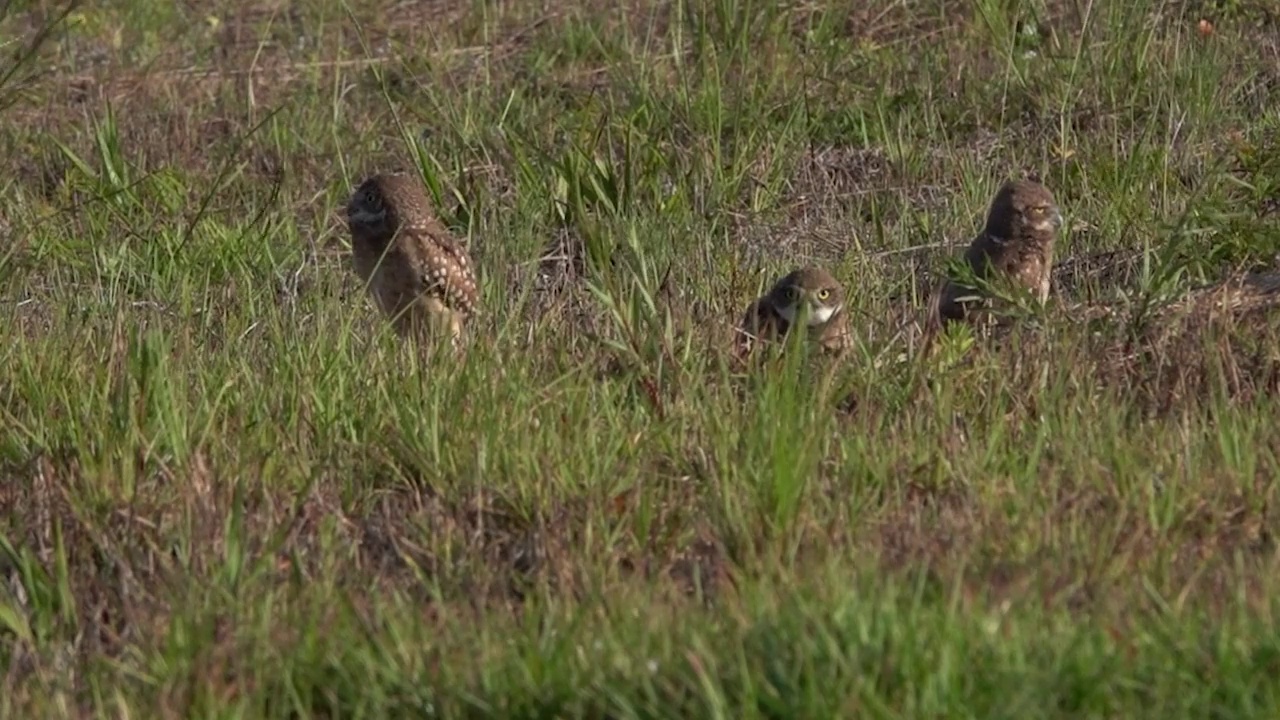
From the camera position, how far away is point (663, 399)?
6594 millimetres

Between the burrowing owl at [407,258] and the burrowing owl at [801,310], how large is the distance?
112cm

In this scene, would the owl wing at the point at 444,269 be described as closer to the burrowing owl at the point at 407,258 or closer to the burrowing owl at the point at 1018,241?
the burrowing owl at the point at 407,258

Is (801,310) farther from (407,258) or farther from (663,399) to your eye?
(407,258)

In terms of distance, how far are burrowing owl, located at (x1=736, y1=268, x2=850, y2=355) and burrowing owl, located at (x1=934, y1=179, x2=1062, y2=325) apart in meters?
0.44

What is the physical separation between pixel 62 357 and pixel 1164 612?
152 inches

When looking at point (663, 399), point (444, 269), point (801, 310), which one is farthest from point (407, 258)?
point (663, 399)

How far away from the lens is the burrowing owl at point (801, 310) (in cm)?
732

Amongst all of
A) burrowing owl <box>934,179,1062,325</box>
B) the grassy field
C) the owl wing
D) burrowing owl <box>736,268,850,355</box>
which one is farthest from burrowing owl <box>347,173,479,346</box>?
burrowing owl <box>934,179,1062,325</box>

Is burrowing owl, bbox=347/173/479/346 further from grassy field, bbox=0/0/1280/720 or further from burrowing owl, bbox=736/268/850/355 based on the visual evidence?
burrowing owl, bbox=736/268/850/355

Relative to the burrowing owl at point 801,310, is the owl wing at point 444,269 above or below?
below

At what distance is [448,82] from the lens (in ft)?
37.9

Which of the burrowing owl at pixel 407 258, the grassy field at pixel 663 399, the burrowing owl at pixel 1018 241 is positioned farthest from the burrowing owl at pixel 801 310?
the burrowing owl at pixel 407 258

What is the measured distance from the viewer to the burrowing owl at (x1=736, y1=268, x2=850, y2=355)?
7320 millimetres

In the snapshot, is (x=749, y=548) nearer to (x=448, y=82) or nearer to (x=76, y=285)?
(x=76, y=285)
